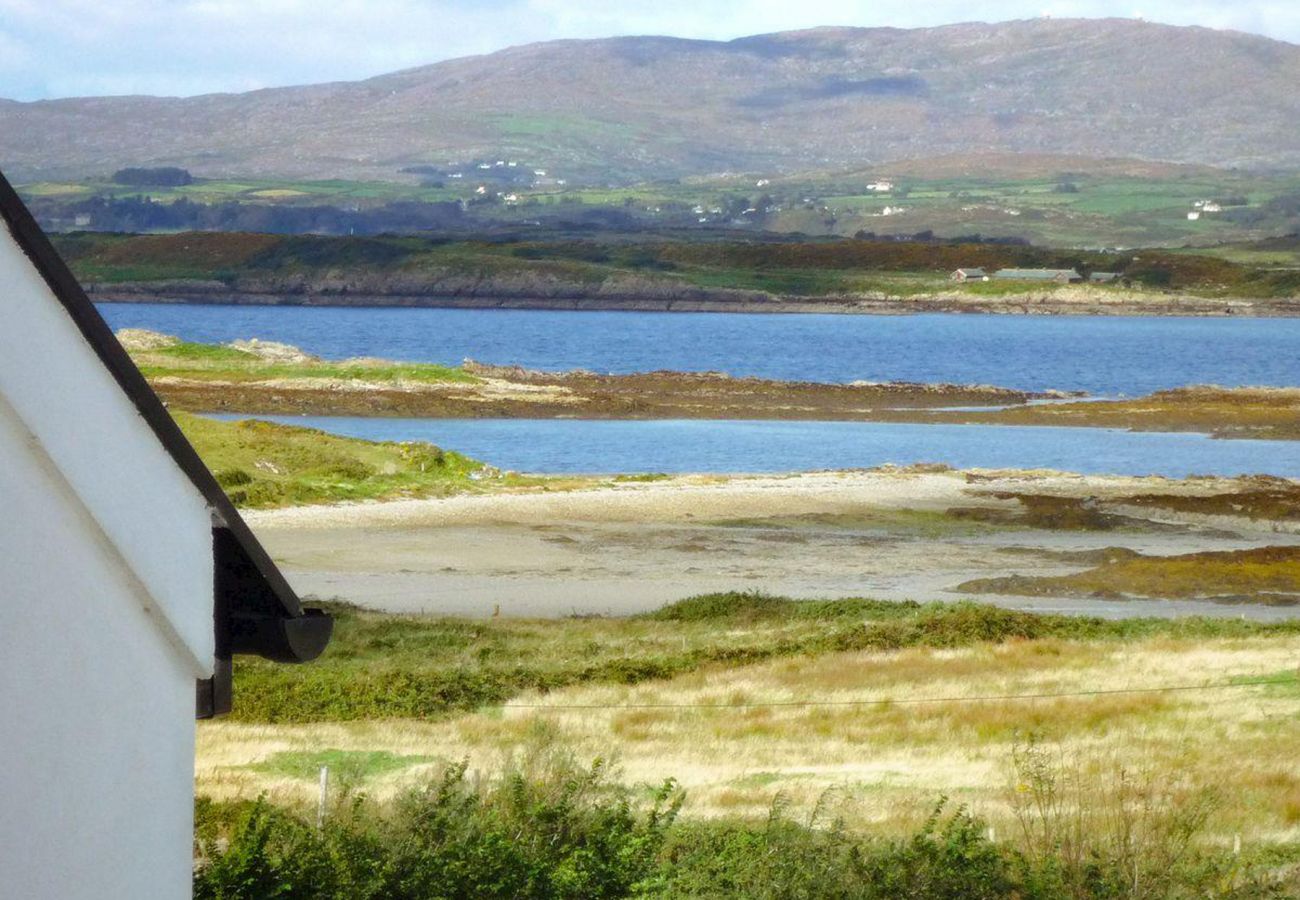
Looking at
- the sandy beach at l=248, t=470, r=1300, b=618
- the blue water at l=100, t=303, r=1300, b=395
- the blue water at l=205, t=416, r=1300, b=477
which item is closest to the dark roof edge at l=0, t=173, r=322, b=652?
the sandy beach at l=248, t=470, r=1300, b=618

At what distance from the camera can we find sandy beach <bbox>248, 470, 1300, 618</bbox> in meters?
30.0

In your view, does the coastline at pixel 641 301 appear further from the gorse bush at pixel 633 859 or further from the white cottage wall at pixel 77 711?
the white cottage wall at pixel 77 711

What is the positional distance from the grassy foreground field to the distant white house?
4.86 m

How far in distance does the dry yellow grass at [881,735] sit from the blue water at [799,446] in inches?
1291

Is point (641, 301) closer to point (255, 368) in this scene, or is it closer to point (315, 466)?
point (255, 368)

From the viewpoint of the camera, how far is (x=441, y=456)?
48062 millimetres

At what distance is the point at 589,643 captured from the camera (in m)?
23.5

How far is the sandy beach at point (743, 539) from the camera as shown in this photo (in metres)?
30.0

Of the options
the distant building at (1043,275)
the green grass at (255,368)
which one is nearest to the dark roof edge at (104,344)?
the green grass at (255,368)

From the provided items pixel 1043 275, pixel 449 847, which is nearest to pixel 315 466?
pixel 449 847

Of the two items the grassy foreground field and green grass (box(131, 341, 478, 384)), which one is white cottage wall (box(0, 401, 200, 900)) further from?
green grass (box(131, 341, 478, 384))

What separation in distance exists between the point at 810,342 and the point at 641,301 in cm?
4050

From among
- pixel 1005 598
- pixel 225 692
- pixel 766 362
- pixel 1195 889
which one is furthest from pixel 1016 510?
pixel 766 362

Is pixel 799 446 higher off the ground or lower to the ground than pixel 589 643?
lower
